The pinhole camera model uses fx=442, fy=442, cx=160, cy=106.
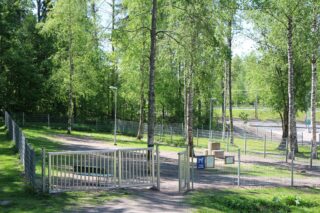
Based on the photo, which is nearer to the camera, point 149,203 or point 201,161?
point 149,203

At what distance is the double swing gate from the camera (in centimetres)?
1229

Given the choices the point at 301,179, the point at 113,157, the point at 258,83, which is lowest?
the point at 301,179

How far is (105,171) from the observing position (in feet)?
42.4

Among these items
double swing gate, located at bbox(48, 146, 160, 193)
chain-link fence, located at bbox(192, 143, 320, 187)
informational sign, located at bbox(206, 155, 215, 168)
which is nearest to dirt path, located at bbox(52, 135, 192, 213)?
double swing gate, located at bbox(48, 146, 160, 193)

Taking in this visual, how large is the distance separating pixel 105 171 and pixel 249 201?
437cm

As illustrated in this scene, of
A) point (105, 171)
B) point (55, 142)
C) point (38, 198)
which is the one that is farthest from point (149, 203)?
point (55, 142)

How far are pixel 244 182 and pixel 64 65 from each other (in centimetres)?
2469

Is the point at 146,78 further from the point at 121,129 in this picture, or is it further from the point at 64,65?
the point at 121,129

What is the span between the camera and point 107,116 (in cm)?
5241

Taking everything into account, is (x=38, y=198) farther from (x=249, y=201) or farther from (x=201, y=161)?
(x=201, y=161)

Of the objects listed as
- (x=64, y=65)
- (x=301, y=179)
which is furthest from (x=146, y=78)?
(x=301, y=179)

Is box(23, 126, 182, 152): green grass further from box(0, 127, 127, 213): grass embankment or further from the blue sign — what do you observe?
box(0, 127, 127, 213): grass embankment

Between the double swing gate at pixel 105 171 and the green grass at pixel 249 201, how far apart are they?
1.60 m

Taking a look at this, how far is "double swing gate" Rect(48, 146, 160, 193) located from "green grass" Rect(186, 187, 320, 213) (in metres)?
1.60
